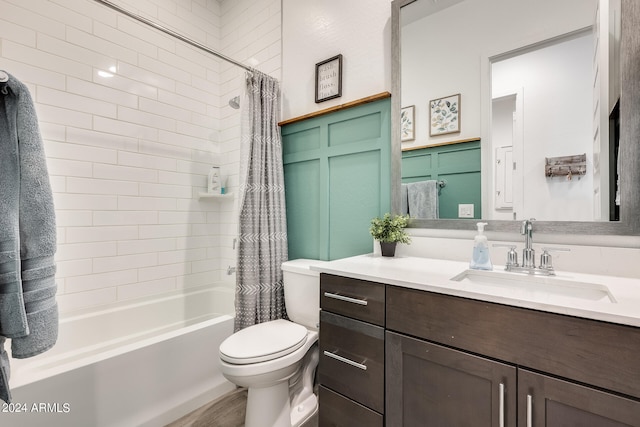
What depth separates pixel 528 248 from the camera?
1146mm

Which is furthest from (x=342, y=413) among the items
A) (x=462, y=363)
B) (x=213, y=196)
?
(x=213, y=196)

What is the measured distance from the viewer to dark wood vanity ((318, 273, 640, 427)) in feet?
2.24

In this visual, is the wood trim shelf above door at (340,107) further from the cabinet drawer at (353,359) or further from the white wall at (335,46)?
the cabinet drawer at (353,359)

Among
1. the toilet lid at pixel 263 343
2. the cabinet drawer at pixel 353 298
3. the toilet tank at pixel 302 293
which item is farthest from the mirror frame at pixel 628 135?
the toilet lid at pixel 263 343

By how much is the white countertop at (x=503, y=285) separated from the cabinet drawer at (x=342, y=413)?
0.50m

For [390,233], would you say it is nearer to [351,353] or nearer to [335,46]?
[351,353]

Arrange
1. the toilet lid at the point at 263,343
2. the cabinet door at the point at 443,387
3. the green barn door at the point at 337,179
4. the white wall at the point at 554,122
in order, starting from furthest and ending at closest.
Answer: the green barn door at the point at 337,179 < the toilet lid at the point at 263,343 < the white wall at the point at 554,122 < the cabinet door at the point at 443,387

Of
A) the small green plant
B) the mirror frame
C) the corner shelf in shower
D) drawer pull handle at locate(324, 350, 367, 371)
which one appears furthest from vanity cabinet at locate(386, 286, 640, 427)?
the corner shelf in shower

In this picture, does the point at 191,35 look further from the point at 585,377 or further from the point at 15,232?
the point at 585,377

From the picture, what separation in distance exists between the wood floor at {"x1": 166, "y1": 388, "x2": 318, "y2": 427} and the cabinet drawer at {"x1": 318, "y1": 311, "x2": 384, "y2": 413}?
0.60 m

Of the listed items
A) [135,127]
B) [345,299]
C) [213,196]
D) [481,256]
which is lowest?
[345,299]

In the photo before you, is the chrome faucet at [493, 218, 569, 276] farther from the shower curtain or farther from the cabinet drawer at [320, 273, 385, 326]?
the shower curtain

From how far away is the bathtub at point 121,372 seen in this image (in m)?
1.23

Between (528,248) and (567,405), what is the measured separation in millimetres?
586
